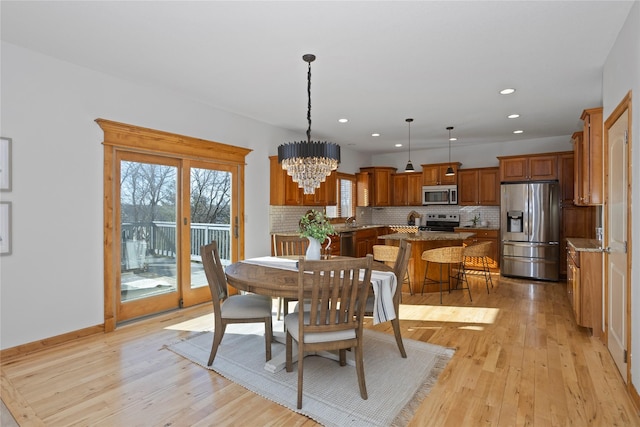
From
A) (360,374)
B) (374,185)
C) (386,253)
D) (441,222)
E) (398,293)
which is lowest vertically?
(360,374)

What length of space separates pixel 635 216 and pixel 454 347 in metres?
1.73

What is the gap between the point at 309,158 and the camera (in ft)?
10.4

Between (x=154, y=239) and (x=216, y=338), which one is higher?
(x=154, y=239)

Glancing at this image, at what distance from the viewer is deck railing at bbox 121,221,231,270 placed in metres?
3.93

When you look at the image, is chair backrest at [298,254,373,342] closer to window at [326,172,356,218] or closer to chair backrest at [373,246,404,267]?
chair backrest at [373,246,404,267]

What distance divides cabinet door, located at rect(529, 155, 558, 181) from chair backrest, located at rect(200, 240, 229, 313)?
19.4 ft

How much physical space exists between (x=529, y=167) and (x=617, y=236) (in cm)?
402

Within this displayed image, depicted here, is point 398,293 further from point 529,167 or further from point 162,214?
point 529,167

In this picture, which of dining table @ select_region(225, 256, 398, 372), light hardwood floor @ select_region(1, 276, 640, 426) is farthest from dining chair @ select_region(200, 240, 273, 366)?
light hardwood floor @ select_region(1, 276, 640, 426)

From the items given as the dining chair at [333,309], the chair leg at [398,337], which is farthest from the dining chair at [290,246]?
the dining chair at [333,309]

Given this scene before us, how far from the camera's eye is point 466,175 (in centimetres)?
729

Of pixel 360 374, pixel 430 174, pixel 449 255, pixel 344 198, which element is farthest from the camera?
pixel 344 198

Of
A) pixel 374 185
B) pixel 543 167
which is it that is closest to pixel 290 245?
pixel 374 185

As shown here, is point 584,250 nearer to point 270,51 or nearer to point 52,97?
point 270,51
